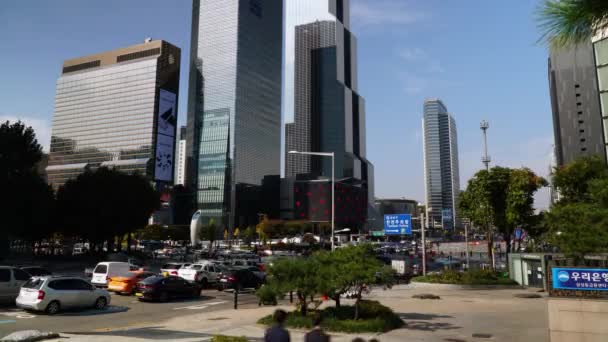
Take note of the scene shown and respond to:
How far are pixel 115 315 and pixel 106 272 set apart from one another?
1164 cm

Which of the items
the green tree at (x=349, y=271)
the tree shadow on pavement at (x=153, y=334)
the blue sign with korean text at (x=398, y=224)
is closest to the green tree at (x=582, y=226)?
the green tree at (x=349, y=271)

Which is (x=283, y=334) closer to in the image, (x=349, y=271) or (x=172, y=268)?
(x=349, y=271)

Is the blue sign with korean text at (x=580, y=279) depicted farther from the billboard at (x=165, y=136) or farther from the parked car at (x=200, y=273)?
the billboard at (x=165, y=136)

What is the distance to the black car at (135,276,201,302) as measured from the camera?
1040 inches

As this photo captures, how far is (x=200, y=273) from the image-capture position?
35250 millimetres

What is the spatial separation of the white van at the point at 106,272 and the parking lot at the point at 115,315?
2716mm

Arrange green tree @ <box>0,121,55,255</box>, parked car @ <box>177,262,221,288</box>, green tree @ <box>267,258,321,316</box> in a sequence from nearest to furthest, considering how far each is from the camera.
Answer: green tree @ <box>267,258,321,316</box>
parked car @ <box>177,262,221,288</box>
green tree @ <box>0,121,55,255</box>

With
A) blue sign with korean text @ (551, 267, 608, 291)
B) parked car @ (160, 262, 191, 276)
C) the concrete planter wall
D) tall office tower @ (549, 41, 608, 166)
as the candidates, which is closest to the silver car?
parked car @ (160, 262, 191, 276)

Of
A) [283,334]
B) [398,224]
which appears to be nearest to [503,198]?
[398,224]

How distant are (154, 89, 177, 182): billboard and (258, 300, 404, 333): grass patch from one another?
124 metres

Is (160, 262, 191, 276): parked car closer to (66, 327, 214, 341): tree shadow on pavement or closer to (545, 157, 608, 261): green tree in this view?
(66, 327, 214, 341): tree shadow on pavement

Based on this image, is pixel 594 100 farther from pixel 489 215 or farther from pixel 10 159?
pixel 10 159

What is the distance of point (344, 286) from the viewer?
16.9 meters

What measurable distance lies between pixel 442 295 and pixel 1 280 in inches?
1035
